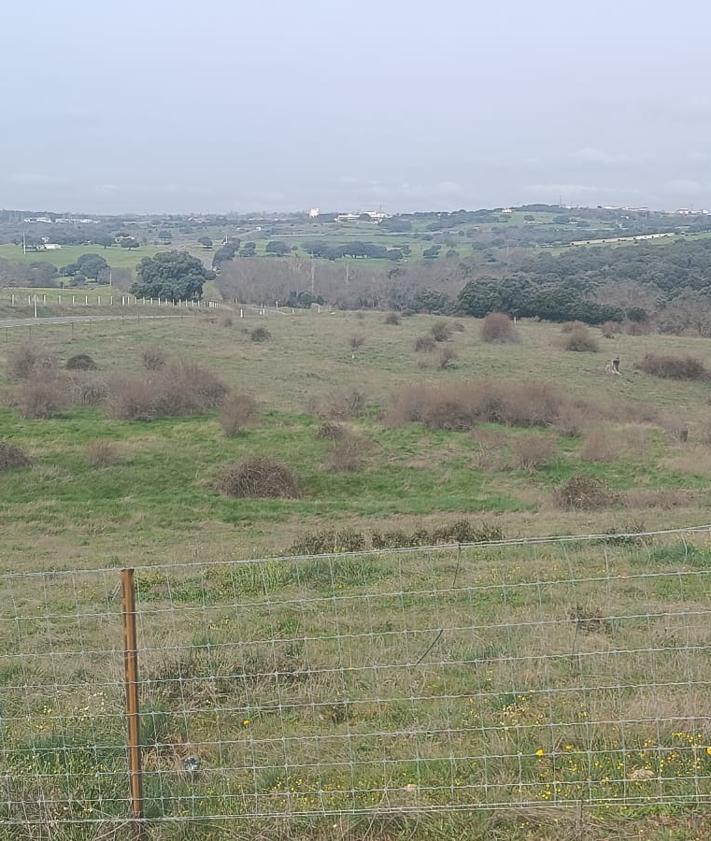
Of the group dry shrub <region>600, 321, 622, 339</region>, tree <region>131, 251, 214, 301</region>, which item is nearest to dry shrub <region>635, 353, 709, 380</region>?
dry shrub <region>600, 321, 622, 339</region>

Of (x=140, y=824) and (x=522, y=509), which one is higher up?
(x=140, y=824)

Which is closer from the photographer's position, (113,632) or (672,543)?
(113,632)

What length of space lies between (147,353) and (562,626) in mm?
26213

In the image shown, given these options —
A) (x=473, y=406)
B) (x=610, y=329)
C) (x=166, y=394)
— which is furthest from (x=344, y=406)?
(x=610, y=329)

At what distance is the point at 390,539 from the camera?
13047mm

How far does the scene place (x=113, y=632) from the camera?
776cm

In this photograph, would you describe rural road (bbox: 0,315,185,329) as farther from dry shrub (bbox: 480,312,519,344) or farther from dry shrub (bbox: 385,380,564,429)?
dry shrub (bbox: 385,380,564,429)

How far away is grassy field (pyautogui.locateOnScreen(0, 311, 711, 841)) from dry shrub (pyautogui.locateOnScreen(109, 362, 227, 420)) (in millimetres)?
2494

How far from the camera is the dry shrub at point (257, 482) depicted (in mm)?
19359

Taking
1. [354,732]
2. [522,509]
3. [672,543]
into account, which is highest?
[354,732]

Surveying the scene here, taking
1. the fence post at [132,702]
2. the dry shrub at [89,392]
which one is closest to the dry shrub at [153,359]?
the dry shrub at [89,392]

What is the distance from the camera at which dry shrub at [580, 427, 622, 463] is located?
22.4m

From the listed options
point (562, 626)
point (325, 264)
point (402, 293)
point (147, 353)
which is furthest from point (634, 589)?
point (325, 264)

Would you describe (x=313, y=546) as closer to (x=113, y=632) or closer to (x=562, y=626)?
(x=113, y=632)
